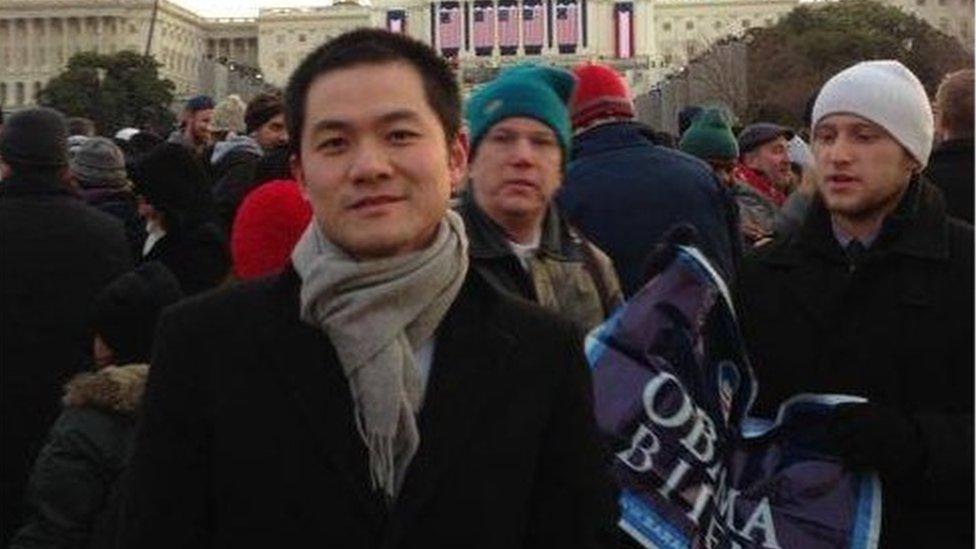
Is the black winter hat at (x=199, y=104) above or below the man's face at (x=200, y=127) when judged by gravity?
above

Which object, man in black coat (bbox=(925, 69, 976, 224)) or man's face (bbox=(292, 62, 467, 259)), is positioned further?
man in black coat (bbox=(925, 69, 976, 224))

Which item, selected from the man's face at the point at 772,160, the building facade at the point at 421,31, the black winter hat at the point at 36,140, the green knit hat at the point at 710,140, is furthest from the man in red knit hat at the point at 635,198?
the building facade at the point at 421,31

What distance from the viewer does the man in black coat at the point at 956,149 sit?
175 inches

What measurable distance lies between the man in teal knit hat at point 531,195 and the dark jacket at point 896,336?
18.2 inches

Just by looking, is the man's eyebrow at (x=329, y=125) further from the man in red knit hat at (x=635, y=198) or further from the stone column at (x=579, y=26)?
the stone column at (x=579, y=26)

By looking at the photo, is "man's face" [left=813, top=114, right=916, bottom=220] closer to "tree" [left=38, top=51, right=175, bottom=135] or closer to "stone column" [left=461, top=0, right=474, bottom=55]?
"tree" [left=38, top=51, right=175, bottom=135]

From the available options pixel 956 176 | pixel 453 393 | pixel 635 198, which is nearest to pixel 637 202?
pixel 635 198

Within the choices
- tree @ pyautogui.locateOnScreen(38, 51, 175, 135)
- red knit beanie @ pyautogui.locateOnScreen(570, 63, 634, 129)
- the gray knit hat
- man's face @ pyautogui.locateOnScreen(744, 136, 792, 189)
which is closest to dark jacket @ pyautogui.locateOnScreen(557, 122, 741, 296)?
red knit beanie @ pyautogui.locateOnScreen(570, 63, 634, 129)

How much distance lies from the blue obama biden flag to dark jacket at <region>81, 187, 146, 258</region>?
12.3 ft

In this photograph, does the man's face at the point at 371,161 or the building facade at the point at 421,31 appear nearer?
the man's face at the point at 371,161

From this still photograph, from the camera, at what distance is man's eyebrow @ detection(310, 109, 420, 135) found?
7.22 ft

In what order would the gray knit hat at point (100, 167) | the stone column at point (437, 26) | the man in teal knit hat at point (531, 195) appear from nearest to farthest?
the man in teal knit hat at point (531, 195), the gray knit hat at point (100, 167), the stone column at point (437, 26)

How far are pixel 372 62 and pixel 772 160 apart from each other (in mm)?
5445

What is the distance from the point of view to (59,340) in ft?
16.1
